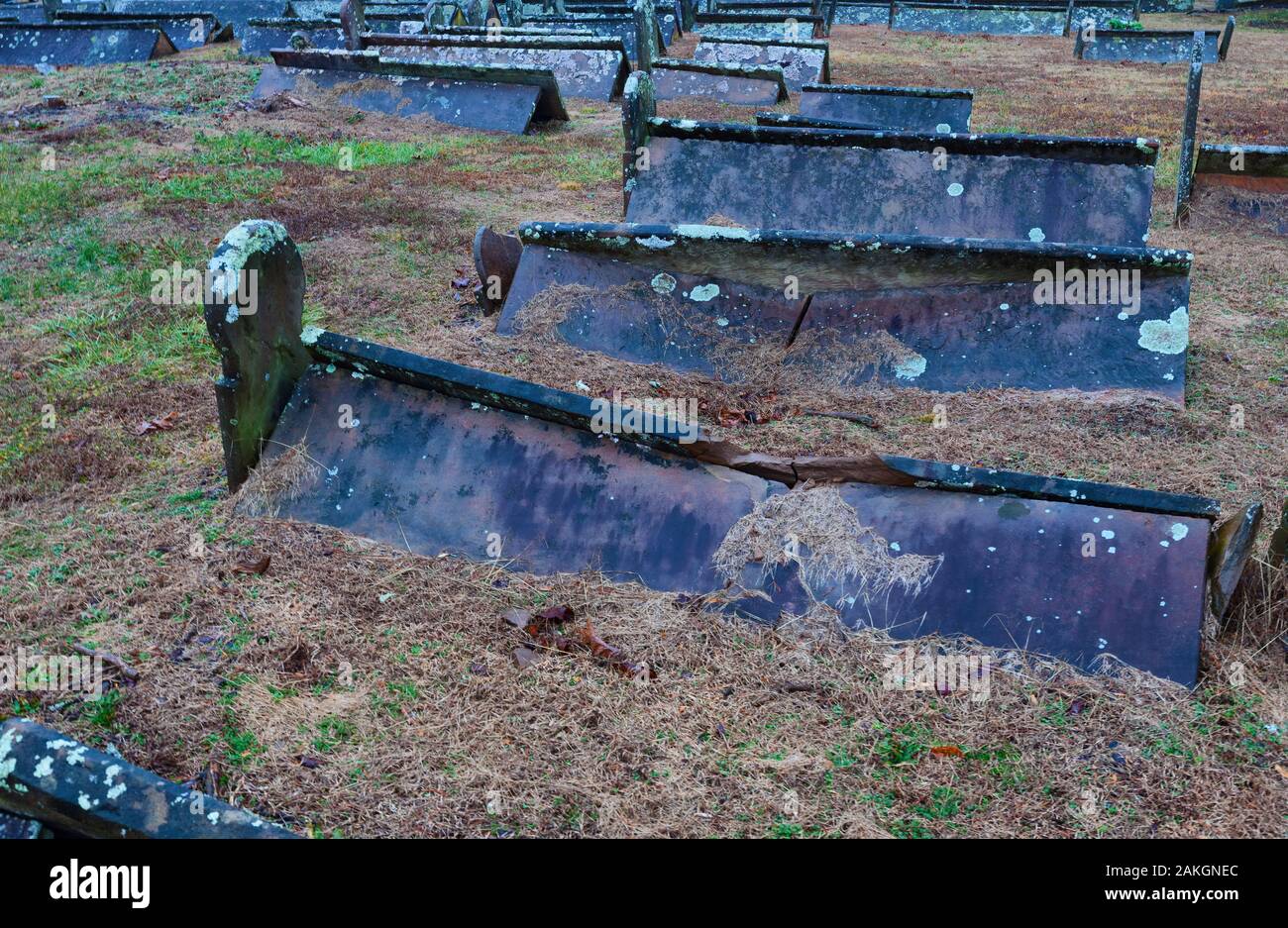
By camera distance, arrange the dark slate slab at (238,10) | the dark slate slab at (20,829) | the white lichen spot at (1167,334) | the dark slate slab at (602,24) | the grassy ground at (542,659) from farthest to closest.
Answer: the dark slate slab at (238,10)
the dark slate slab at (602,24)
the white lichen spot at (1167,334)
the grassy ground at (542,659)
the dark slate slab at (20,829)

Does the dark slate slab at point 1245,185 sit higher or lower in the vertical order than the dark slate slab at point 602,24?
lower

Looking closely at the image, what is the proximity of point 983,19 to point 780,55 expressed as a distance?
378 inches

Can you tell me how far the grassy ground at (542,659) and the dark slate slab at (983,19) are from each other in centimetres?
1719

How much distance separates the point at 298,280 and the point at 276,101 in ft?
32.7

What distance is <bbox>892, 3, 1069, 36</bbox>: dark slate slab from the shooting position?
22.0 meters

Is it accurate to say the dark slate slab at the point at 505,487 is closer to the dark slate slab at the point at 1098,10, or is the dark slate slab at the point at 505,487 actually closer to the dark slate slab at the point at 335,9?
the dark slate slab at the point at 335,9

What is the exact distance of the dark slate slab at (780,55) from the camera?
15070mm

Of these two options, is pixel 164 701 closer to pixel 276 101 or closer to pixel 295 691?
pixel 295 691

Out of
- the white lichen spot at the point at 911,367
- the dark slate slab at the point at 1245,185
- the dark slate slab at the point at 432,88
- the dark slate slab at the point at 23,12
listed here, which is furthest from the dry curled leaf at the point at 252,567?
the dark slate slab at the point at 23,12

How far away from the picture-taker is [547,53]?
575 inches

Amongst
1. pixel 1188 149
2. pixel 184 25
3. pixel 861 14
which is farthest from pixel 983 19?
pixel 184 25

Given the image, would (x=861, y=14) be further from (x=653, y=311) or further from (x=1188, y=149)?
(x=653, y=311)

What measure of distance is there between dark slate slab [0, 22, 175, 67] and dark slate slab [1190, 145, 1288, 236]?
52.9 ft

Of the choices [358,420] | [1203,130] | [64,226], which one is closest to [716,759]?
[358,420]
